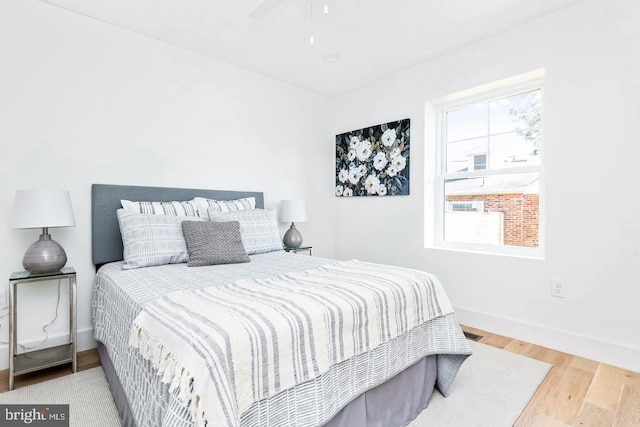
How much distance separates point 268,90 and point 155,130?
1321 millimetres

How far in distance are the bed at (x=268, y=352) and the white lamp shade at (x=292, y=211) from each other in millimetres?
1133

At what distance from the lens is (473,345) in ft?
8.05

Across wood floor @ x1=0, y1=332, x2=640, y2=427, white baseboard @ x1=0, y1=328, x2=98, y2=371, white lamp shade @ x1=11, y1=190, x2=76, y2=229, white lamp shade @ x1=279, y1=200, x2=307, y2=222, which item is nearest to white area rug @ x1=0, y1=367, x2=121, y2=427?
wood floor @ x1=0, y1=332, x2=640, y2=427

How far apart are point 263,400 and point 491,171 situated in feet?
8.88

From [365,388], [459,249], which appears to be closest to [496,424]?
[365,388]

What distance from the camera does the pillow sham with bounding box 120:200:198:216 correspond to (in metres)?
2.44

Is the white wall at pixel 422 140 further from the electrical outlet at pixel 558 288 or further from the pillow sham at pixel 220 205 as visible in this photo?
the pillow sham at pixel 220 205

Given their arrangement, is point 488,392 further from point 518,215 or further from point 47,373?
point 47,373

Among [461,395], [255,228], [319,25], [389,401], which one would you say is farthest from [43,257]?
[461,395]

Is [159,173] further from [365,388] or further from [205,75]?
[365,388]

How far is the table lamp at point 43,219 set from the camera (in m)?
1.88

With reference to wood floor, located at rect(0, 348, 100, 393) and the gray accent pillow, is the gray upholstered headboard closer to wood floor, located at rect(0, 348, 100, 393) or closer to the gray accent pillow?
the gray accent pillow

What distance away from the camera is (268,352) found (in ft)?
3.45

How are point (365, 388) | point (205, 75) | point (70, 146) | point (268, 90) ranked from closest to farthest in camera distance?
1. point (365, 388)
2. point (70, 146)
3. point (205, 75)
4. point (268, 90)
